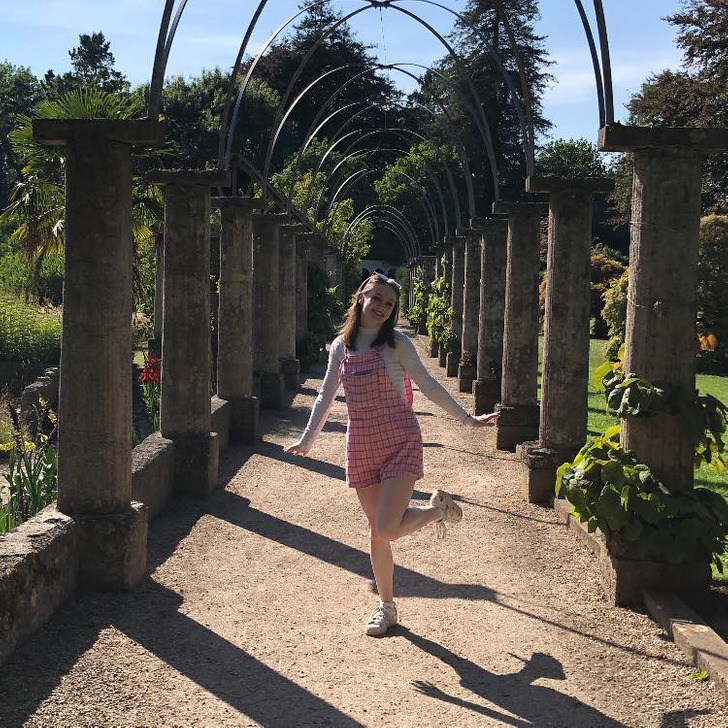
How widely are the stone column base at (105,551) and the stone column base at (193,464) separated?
2863 millimetres

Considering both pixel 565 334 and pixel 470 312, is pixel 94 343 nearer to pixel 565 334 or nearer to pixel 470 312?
pixel 565 334

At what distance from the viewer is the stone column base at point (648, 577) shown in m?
5.74

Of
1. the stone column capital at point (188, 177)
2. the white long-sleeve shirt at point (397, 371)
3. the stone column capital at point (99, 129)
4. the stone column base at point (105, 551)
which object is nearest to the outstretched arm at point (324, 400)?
the white long-sleeve shirt at point (397, 371)

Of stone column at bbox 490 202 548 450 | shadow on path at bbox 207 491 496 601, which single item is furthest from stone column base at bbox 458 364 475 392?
shadow on path at bbox 207 491 496 601

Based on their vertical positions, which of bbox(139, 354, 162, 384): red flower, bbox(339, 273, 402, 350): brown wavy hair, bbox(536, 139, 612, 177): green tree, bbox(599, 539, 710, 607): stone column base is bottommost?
bbox(599, 539, 710, 607): stone column base

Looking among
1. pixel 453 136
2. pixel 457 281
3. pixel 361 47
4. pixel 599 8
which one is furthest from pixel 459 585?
pixel 361 47

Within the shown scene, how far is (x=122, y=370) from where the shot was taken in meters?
6.08

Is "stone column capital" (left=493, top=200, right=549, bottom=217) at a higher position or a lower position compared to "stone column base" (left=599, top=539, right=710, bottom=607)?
higher

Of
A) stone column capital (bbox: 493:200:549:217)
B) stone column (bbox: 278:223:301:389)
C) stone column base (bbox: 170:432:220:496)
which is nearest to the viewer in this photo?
stone column base (bbox: 170:432:220:496)

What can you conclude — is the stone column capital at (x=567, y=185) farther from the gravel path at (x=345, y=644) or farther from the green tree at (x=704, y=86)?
the green tree at (x=704, y=86)

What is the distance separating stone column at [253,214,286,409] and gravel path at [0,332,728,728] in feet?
23.0

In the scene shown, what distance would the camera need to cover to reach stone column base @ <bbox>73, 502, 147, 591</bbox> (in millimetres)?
5879

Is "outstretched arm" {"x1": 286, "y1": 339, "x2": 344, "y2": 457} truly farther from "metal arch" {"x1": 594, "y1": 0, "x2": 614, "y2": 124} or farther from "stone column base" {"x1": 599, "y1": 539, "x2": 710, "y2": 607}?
"metal arch" {"x1": 594, "y1": 0, "x2": 614, "y2": 124}

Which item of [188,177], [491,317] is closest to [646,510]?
[188,177]
